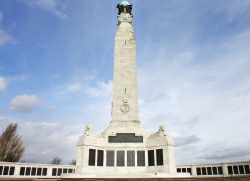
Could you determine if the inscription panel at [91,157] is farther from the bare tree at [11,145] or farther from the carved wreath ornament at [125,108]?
the bare tree at [11,145]

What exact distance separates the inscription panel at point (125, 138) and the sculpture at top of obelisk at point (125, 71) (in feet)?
10.7

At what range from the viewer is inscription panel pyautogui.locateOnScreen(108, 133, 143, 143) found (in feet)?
95.2

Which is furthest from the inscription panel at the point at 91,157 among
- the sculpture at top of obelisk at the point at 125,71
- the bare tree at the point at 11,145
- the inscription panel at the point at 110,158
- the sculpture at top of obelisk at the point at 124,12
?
the sculpture at top of obelisk at the point at 124,12

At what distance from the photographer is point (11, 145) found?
129 ft

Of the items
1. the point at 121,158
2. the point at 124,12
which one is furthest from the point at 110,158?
Result: the point at 124,12

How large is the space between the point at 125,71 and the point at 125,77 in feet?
3.86

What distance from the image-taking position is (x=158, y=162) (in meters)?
26.9

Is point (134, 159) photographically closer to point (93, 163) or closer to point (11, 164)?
point (93, 163)

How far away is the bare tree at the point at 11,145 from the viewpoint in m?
38.1

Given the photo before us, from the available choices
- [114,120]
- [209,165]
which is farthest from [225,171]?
[114,120]

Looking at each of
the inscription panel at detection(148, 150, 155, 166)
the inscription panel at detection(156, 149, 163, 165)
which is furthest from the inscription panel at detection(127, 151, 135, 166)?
the inscription panel at detection(156, 149, 163, 165)

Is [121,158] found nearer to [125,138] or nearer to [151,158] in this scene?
[125,138]

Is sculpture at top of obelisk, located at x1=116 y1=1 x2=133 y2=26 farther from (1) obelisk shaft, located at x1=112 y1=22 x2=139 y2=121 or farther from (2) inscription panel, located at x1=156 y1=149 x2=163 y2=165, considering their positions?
(2) inscription panel, located at x1=156 y1=149 x2=163 y2=165

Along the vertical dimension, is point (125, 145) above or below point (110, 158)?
above
